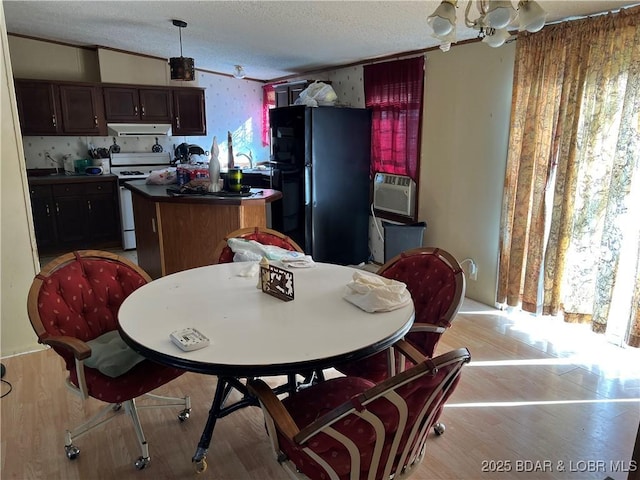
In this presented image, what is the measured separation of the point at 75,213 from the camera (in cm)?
516

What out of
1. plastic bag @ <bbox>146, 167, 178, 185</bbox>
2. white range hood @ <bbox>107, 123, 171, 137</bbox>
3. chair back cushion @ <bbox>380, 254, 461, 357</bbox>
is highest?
white range hood @ <bbox>107, 123, 171, 137</bbox>

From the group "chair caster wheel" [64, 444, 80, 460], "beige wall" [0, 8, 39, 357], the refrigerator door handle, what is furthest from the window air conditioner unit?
"chair caster wheel" [64, 444, 80, 460]

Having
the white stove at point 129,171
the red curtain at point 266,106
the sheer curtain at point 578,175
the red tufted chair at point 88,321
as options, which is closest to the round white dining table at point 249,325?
the red tufted chair at point 88,321

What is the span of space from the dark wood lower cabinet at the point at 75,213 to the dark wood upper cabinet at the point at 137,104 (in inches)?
31.5

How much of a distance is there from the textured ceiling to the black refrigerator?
2.09 feet

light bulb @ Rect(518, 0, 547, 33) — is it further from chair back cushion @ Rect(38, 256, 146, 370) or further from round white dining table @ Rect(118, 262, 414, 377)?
chair back cushion @ Rect(38, 256, 146, 370)

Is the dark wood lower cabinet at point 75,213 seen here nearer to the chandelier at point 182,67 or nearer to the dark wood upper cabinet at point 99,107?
the dark wood upper cabinet at point 99,107

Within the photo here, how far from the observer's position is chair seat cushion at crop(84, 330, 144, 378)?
1702mm

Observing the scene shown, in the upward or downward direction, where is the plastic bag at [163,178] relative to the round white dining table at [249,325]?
upward

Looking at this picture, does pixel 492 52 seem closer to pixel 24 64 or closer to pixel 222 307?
pixel 222 307

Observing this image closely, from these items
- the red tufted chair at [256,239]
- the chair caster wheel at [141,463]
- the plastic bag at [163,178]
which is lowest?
the chair caster wheel at [141,463]

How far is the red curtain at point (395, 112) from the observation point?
13.3ft

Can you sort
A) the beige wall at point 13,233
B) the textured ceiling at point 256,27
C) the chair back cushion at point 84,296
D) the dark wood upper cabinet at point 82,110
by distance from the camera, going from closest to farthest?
the chair back cushion at point 84,296 → the beige wall at point 13,233 → the textured ceiling at point 256,27 → the dark wood upper cabinet at point 82,110

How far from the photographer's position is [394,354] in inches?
68.9
